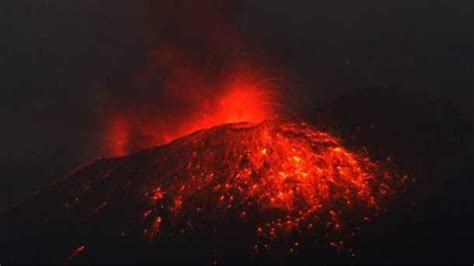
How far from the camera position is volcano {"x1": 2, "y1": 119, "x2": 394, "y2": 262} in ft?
30.9

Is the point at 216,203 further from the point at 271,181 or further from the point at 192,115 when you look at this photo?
the point at 192,115

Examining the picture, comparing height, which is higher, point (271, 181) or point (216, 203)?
point (271, 181)

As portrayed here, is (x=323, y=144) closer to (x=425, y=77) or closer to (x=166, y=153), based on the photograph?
(x=166, y=153)

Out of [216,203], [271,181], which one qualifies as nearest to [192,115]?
[271,181]

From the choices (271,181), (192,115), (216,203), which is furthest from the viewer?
(192,115)

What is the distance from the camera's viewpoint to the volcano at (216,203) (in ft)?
30.9

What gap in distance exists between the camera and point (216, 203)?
33.4 ft

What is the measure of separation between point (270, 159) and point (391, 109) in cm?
386

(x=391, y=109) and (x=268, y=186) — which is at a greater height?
(x=391, y=109)

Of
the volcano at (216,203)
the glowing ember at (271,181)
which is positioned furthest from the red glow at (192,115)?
the volcano at (216,203)

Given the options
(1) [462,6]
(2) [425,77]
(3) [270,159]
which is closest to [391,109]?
(3) [270,159]

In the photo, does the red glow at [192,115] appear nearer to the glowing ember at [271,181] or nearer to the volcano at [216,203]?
the glowing ember at [271,181]

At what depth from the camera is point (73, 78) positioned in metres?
28.7

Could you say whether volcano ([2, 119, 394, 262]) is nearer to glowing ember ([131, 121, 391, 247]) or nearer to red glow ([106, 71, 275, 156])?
glowing ember ([131, 121, 391, 247])
